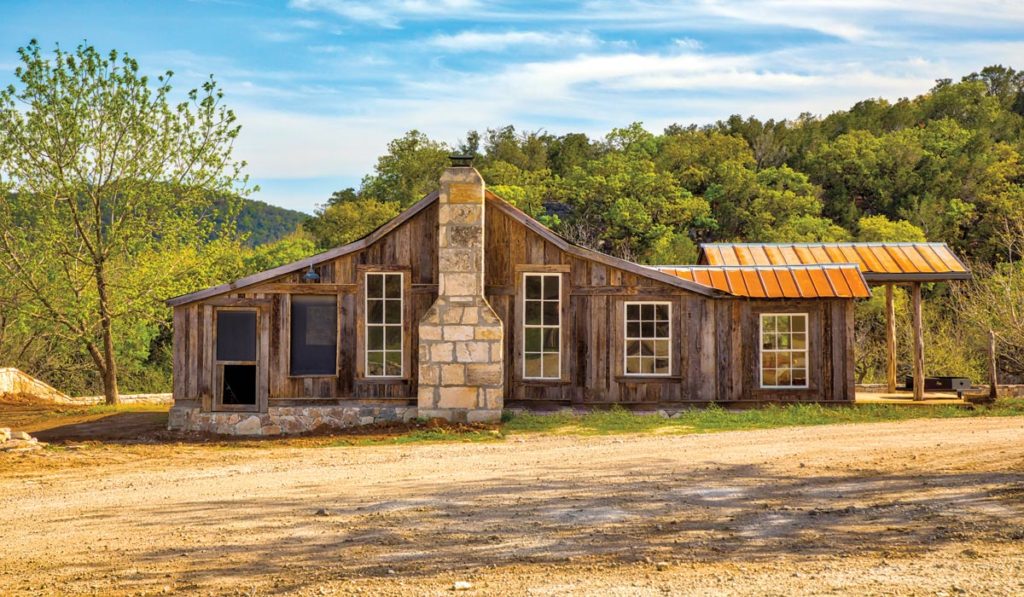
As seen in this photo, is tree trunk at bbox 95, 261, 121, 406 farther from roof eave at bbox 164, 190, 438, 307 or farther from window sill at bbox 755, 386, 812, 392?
window sill at bbox 755, 386, 812, 392

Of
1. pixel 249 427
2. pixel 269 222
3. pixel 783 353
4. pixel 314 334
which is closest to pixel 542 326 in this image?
pixel 314 334

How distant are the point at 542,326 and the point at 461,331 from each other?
6.35ft

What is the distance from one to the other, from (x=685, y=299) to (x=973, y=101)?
62.1 meters

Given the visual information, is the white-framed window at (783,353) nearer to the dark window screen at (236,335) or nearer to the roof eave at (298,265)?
the roof eave at (298,265)

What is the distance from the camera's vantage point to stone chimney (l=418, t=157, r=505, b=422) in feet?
60.2

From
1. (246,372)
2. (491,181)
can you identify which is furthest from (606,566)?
(491,181)

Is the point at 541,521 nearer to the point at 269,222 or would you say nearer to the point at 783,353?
the point at 783,353

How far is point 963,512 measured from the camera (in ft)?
32.6

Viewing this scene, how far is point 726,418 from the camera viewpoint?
18.1 meters

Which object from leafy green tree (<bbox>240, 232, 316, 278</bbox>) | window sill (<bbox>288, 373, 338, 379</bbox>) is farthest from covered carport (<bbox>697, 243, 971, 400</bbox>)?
leafy green tree (<bbox>240, 232, 316, 278</bbox>)

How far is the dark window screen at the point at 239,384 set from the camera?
20.4 meters

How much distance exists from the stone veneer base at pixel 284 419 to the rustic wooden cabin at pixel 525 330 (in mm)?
56

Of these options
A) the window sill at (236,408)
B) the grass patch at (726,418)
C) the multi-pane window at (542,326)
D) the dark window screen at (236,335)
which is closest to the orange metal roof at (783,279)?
the grass patch at (726,418)

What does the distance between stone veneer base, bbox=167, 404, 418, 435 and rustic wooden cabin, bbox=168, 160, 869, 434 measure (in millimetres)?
56
